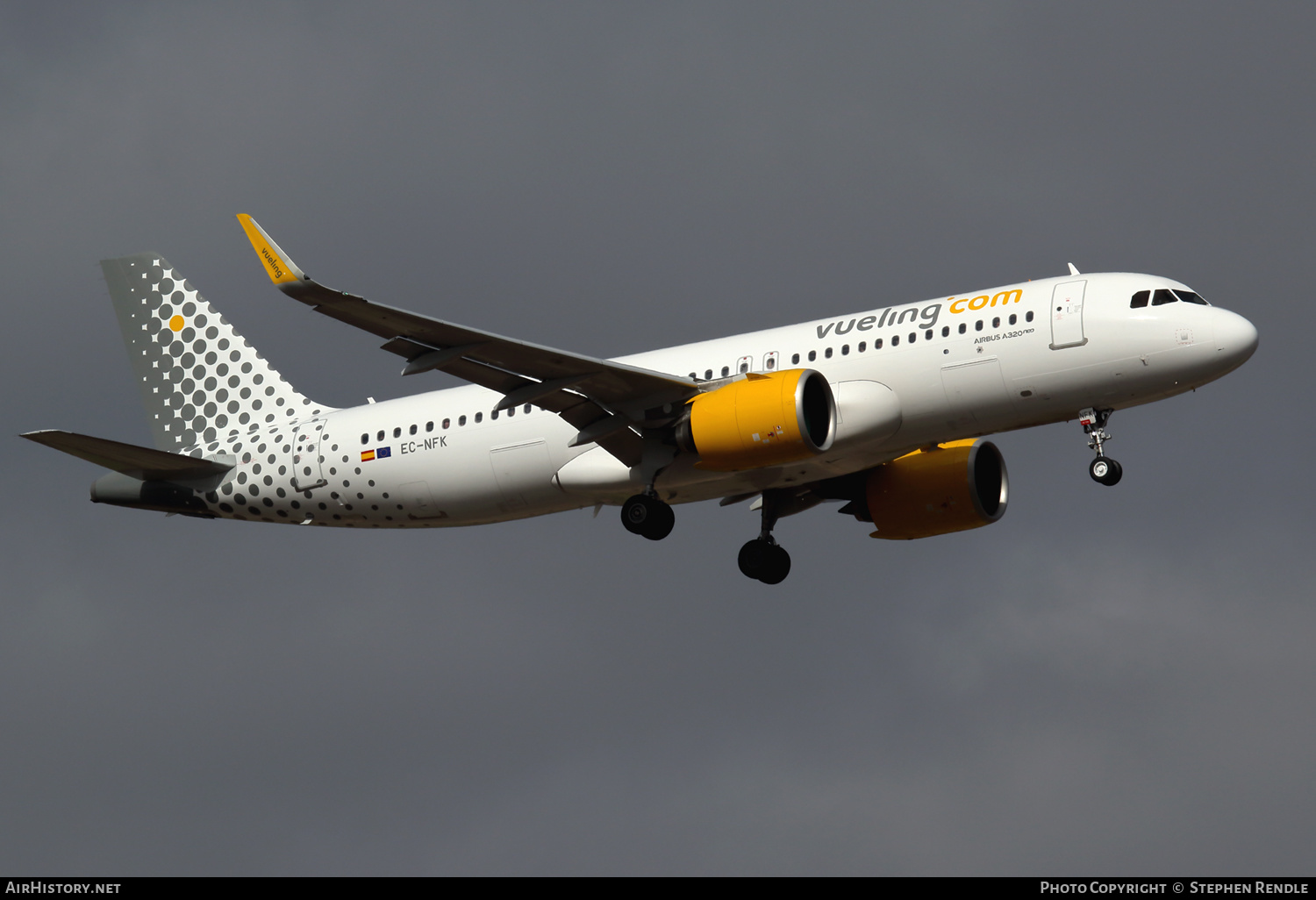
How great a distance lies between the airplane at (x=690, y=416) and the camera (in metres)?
36.3

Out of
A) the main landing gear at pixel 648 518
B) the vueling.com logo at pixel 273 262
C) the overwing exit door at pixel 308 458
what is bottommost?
the main landing gear at pixel 648 518

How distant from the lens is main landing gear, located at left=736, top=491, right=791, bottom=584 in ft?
141

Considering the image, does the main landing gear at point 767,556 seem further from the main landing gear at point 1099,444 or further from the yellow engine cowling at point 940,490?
the main landing gear at point 1099,444

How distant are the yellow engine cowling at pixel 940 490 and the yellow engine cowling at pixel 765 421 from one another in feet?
20.5

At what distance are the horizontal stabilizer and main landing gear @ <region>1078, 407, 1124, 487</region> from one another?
20809 mm

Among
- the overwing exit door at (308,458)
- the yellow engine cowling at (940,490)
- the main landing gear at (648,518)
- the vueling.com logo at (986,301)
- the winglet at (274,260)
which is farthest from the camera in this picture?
the overwing exit door at (308,458)

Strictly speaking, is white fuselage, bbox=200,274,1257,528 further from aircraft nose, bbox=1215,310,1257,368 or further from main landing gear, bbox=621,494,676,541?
main landing gear, bbox=621,494,676,541

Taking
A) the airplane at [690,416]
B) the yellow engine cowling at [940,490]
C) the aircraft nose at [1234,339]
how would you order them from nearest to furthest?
the aircraft nose at [1234,339]
the airplane at [690,416]
the yellow engine cowling at [940,490]

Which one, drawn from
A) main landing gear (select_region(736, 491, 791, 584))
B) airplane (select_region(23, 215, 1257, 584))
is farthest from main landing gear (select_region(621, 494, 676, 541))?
main landing gear (select_region(736, 491, 791, 584))

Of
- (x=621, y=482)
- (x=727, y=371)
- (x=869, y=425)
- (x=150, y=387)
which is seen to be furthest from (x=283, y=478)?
(x=869, y=425)

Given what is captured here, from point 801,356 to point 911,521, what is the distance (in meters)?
6.66

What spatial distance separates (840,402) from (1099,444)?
555cm

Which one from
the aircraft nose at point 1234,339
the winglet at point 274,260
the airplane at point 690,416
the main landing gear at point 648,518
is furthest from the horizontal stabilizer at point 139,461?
the aircraft nose at point 1234,339

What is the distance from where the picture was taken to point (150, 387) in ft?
153
